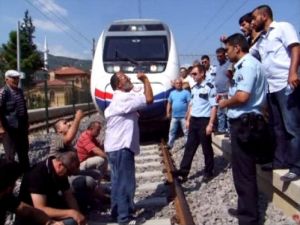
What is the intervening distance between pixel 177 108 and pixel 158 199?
4.26m

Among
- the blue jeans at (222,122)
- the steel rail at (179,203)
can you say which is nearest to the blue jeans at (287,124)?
the steel rail at (179,203)

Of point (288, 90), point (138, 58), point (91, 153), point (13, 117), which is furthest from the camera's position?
point (138, 58)

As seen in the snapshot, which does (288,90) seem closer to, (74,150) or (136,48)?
(74,150)

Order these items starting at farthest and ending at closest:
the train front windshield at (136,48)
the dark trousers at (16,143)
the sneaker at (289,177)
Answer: the train front windshield at (136,48), the dark trousers at (16,143), the sneaker at (289,177)

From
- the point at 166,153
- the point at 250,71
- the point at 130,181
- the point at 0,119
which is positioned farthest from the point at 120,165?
the point at 166,153

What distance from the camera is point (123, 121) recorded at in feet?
19.4

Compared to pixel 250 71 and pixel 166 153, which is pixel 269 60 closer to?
pixel 250 71

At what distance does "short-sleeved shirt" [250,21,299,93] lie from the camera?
208 inches

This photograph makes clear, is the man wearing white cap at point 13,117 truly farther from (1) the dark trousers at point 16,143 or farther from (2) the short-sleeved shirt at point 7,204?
(2) the short-sleeved shirt at point 7,204

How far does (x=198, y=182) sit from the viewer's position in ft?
25.5

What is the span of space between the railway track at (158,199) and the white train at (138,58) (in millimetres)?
2759

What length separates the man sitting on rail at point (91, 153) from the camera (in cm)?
744

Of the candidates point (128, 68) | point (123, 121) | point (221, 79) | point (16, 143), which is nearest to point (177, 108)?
point (221, 79)

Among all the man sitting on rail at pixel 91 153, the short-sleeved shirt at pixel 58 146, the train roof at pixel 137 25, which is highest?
the train roof at pixel 137 25
